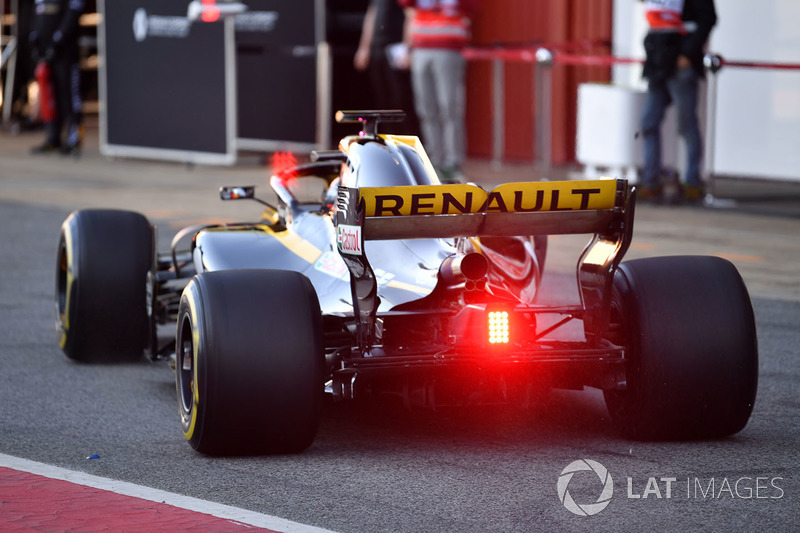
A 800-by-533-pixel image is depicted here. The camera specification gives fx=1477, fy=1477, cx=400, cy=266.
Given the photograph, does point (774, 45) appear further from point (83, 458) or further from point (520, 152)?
point (83, 458)

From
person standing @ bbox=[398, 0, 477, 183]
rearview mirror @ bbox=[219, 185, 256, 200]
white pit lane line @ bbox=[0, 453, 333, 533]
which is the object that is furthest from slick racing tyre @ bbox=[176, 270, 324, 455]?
person standing @ bbox=[398, 0, 477, 183]

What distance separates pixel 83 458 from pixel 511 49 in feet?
39.0

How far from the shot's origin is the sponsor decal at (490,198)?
5.35 meters

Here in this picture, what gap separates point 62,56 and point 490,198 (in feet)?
44.7

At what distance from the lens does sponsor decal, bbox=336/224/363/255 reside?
536 cm

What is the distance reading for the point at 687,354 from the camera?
5.57 meters

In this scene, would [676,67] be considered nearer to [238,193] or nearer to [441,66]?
[441,66]

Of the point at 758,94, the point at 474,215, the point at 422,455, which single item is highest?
the point at 758,94

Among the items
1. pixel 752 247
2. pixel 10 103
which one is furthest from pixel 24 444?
pixel 10 103

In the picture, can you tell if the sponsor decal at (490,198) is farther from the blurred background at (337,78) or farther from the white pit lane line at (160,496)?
the blurred background at (337,78)

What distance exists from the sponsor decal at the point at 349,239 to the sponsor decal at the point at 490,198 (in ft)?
0.29

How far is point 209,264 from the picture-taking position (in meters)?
6.54
